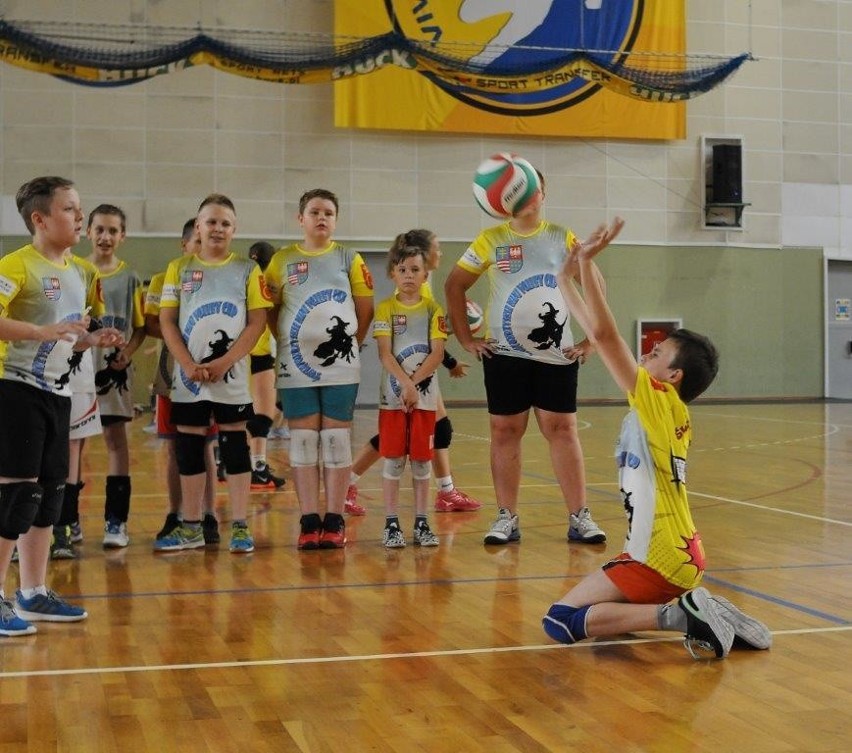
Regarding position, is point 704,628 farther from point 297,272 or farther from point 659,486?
point 297,272

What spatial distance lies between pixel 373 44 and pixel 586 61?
103 inches

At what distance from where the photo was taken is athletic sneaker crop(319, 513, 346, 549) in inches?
211

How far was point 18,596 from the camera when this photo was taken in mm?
3926

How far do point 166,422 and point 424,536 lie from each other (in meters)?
1.42

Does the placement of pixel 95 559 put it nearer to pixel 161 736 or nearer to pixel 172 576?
pixel 172 576

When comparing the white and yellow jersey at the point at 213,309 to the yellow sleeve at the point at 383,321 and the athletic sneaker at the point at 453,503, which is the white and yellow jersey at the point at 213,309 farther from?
the athletic sneaker at the point at 453,503

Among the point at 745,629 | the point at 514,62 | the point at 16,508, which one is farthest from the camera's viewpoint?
the point at 514,62

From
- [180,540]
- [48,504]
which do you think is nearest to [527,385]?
[180,540]

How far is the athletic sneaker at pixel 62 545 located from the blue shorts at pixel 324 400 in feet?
3.65

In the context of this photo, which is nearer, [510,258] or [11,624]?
[11,624]

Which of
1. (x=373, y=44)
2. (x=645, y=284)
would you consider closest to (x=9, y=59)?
(x=373, y=44)

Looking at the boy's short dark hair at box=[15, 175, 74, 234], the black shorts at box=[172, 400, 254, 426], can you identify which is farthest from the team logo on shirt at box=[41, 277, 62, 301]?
the black shorts at box=[172, 400, 254, 426]

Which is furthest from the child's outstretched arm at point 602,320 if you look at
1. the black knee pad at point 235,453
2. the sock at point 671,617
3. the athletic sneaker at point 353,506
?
the athletic sneaker at point 353,506

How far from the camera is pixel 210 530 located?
5523 millimetres
